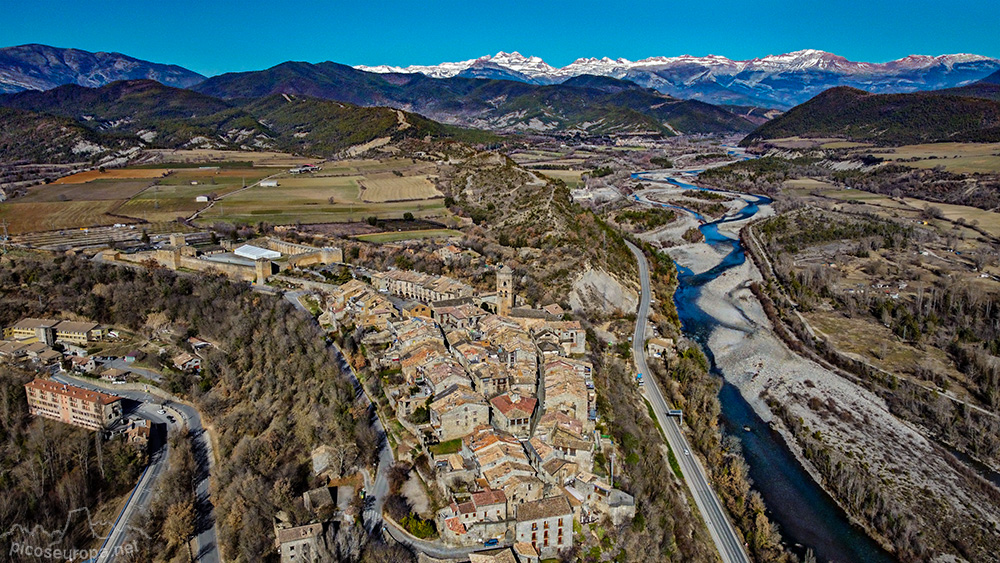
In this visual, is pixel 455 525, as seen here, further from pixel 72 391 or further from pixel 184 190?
pixel 184 190

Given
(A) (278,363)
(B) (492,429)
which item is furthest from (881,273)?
(A) (278,363)

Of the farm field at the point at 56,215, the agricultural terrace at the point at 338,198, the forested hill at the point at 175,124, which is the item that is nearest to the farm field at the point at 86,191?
the farm field at the point at 56,215

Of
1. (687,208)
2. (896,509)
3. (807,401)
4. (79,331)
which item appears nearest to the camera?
(896,509)

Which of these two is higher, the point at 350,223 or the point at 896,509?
the point at 350,223

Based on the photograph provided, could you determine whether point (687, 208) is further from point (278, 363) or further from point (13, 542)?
point (13, 542)

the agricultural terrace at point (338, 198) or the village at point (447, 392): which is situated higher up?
the agricultural terrace at point (338, 198)

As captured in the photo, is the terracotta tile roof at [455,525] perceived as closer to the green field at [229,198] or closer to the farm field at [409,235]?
the farm field at [409,235]

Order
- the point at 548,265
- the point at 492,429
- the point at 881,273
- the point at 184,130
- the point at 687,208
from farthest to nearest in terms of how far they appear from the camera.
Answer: the point at 184,130, the point at 687,208, the point at 881,273, the point at 548,265, the point at 492,429
